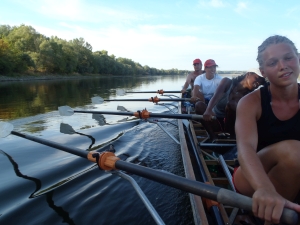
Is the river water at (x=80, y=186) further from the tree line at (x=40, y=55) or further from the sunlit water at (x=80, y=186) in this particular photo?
the tree line at (x=40, y=55)

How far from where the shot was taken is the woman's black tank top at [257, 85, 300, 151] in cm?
174

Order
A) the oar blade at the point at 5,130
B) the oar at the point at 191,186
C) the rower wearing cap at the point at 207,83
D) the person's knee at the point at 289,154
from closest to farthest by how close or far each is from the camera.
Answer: the oar at the point at 191,186 → the person's knee at the point at 289,154 → the oar blade at the point at 5,130 → the rower wearing cap at the point at 207,83

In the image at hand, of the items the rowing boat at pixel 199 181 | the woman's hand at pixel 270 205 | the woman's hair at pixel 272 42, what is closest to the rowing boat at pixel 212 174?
the rowing boat at pixel 199 181

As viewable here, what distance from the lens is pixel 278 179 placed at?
1641 millimetres

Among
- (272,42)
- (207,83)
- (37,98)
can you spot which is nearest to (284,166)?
(272,42)

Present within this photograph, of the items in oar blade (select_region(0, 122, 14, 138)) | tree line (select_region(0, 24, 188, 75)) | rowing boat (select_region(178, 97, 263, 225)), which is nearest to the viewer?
rowing boat (select_region(178, 97, 263, 225))

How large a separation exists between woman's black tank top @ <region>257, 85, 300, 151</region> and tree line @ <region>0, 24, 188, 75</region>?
129ft

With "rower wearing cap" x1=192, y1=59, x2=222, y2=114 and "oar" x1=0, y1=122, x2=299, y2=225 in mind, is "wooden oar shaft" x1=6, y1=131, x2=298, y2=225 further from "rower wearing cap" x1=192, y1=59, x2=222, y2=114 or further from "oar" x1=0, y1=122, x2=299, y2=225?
"rower wearing cap" x1=192, y1=59, x2=222, y2=114

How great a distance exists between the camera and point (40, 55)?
4334 cm

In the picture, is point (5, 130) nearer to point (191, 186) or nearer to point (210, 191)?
point (191, 186)

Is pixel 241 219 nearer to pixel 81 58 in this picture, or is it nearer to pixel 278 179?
pixel 278 179

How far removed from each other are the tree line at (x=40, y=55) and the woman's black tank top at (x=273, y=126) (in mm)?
39188

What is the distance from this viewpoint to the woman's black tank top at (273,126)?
5.70ft

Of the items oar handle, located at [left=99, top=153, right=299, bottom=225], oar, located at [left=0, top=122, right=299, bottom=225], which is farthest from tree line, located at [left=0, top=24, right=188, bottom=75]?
oar handle, located at [left=99, top=153, right=299, bottom=225]
